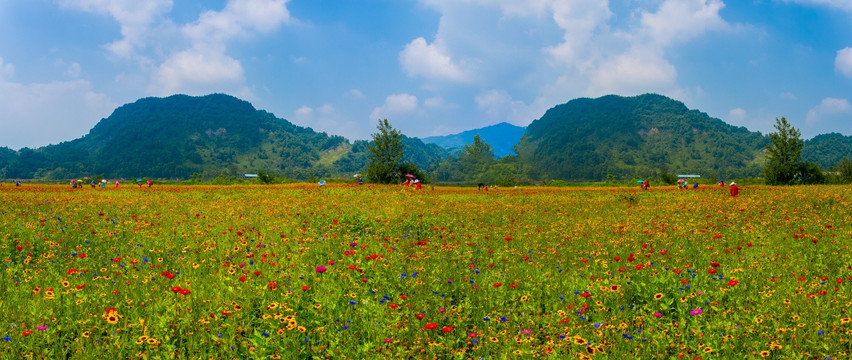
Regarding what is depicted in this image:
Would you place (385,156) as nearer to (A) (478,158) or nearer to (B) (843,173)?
(B) (843,173)

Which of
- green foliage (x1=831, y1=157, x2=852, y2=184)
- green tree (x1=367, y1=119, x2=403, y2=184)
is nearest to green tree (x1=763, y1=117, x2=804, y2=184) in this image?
green foliage (x1=831, y1=157, x2=852, y2=184)

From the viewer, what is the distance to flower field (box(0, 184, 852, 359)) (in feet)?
15.4

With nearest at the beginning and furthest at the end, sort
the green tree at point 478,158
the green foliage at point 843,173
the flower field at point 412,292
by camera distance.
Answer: the flower field at point 412,292 → the green foliage at point 843,173 → the green tree at point 478,158

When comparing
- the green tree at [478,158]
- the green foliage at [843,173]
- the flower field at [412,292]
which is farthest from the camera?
the green tree at [478,158]

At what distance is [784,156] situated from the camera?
196 feet

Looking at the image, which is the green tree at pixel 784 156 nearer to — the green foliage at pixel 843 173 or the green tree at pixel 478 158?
the green foliage at pixel 843 173

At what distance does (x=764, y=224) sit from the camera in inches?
455

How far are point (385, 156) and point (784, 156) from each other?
55.0 m

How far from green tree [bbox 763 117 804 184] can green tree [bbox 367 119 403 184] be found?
51.3 metres

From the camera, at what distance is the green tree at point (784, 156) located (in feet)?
193

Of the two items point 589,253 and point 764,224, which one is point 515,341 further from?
point 764,224

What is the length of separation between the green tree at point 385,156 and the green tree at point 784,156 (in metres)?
51.3

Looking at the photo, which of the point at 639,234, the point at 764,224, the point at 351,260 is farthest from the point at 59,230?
the point at 764,224

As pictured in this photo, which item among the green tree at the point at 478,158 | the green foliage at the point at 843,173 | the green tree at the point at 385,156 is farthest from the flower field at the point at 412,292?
the green tree at the point at 478,158
